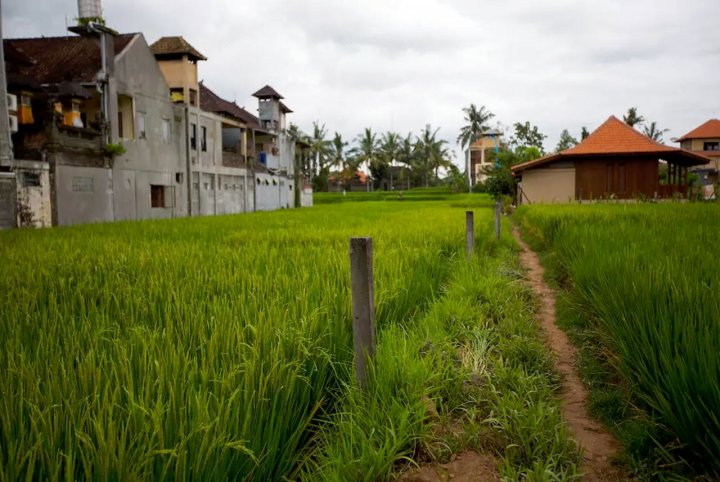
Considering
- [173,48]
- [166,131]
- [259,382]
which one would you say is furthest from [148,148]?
[259,382]

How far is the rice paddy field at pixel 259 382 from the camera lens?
1.83 metres

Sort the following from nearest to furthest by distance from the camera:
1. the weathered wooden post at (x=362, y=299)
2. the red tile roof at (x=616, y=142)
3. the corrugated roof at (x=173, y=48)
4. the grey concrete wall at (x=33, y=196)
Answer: the weathered wooden post at (x=362, y=299), the grey concrete wall at (x=33, y=196), the red tile roof at (x=616, y=142), the corrugated roof at (x=173, y=48)

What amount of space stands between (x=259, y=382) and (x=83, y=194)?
19155 millimetres

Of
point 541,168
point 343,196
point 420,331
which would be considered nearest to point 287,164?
point 343,196

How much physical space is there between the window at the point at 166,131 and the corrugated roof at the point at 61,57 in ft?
12.7

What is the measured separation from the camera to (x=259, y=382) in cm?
233

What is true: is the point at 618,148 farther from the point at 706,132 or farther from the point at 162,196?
the point at 706,132

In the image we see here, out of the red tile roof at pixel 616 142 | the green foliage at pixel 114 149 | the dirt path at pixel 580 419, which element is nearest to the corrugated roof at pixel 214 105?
the green foliage at pixel 114 149

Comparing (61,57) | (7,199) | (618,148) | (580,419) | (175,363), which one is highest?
(61,57)

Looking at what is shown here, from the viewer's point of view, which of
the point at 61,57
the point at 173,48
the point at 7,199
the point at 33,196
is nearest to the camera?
the point at 7,199

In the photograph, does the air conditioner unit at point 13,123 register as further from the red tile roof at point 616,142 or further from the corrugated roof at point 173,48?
the red tile roof at point 616,142

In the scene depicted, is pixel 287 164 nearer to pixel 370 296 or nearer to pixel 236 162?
pixel 236 162

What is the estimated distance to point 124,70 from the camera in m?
21.0

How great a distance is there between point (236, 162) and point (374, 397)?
30.3 m
